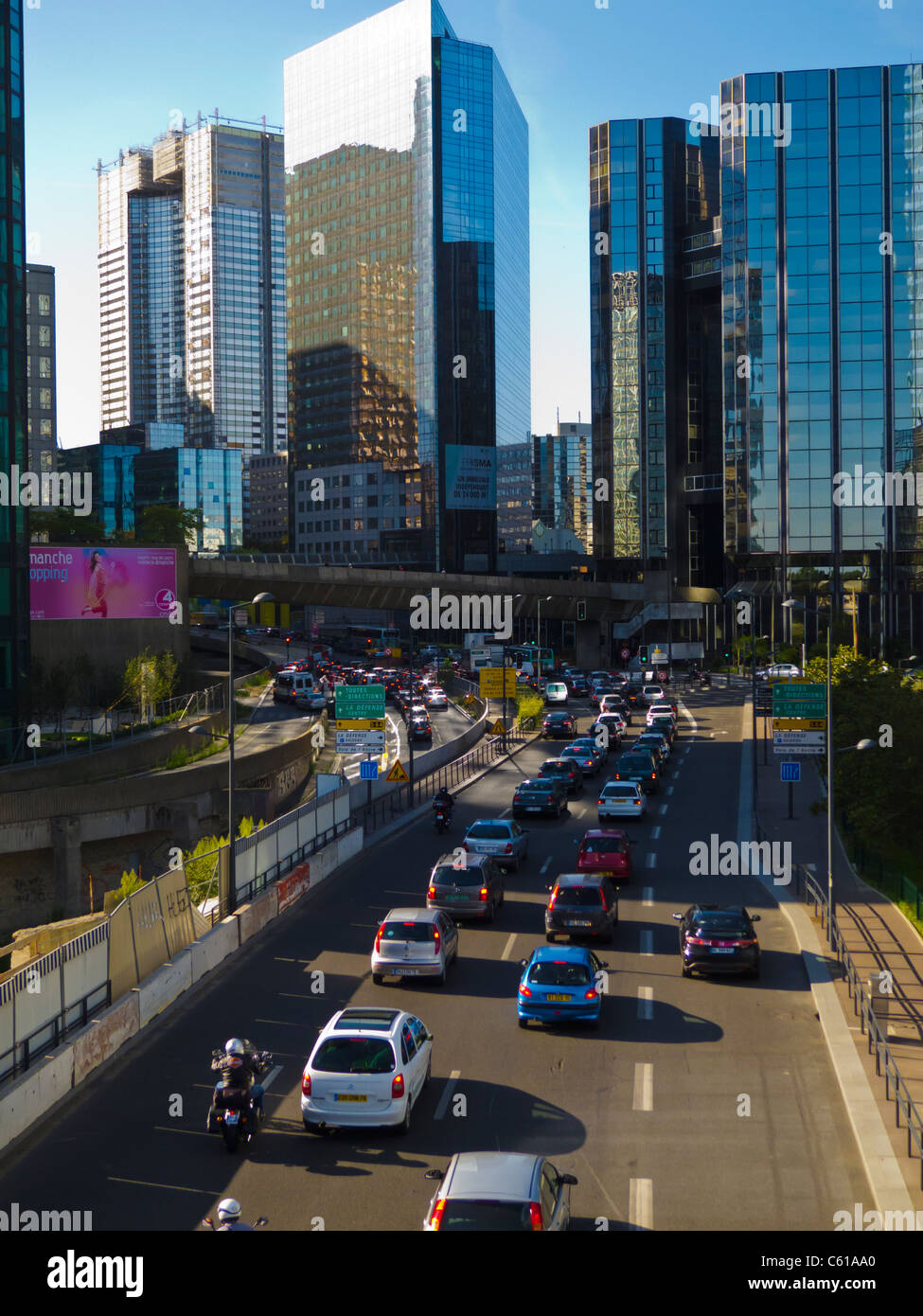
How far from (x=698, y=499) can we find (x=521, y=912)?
392 ft

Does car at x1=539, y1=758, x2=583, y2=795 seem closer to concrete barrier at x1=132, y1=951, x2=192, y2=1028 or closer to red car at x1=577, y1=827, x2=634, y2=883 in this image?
red car at x1=577, y1=827, x2=634, y2=883

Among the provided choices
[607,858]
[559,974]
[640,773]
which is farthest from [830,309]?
[559,974]

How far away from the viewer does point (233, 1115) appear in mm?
15766

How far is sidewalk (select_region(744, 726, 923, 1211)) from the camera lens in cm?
1742

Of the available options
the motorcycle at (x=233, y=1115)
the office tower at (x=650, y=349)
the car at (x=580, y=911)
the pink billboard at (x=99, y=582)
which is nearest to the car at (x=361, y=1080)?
the motorcycle at (x=233, y=1115)

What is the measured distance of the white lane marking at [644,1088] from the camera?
17422mm

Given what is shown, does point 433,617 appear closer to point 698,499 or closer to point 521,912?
point 698,499

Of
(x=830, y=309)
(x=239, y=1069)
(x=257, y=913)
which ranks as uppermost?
(x=830, y=309)

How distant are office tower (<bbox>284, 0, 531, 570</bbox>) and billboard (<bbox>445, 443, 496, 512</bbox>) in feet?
0.75

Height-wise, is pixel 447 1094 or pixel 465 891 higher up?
pixel 465 891

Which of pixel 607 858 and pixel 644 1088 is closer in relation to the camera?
pixel 644 1088

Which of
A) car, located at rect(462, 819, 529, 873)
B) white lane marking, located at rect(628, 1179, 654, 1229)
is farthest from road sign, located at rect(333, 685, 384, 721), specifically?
white lane marking, located at rect(628, 1179, 654, 1229)

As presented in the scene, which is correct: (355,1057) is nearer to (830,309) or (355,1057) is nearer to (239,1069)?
(239,1069)

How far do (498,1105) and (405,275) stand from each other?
169444mm
